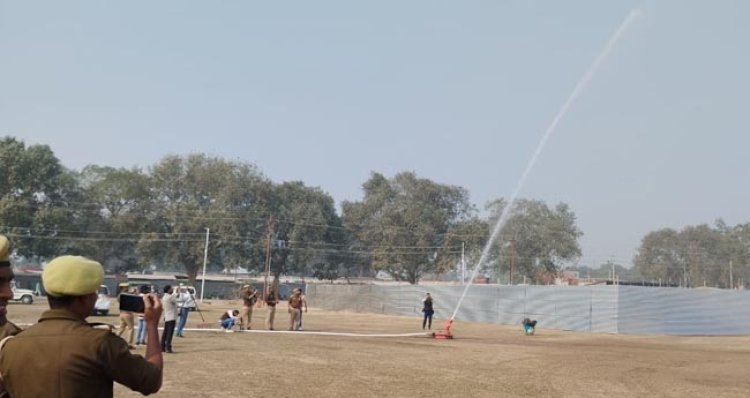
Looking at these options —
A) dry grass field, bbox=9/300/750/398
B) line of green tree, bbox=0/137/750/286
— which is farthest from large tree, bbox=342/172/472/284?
dry grass field, bbox=9/300/750/398

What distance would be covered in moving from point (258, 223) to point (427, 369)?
81.8 meters

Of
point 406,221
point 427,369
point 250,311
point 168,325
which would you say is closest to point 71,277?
point 427,369

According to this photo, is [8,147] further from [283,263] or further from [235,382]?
[235,382]

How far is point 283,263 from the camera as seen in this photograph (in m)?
99.2

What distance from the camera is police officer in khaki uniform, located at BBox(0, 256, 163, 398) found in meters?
3.31

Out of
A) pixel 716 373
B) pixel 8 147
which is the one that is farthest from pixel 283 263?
pixel 716 373

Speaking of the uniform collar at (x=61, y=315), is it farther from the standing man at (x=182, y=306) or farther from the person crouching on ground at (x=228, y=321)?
the person crouching on ground at (x=228, y=321)

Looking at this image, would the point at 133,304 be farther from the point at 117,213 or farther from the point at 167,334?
the point at 117,213

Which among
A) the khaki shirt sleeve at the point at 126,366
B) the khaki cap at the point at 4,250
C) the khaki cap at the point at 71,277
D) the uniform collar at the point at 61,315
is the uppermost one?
the khaki cap at the point at 4,250

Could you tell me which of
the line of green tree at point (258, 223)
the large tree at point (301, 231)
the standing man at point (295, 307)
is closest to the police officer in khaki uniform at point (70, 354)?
the standing man at point (295, 307)

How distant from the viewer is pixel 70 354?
130 inches

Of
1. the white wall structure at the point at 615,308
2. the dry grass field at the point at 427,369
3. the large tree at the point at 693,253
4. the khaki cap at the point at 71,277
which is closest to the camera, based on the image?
the khaki cap at the point at 71,277

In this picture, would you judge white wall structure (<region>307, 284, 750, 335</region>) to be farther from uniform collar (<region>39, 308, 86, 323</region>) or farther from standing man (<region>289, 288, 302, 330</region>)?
uniform collar (<region>39, 308, 86, 323</region>)

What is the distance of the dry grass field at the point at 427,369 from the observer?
12789 millimetres
